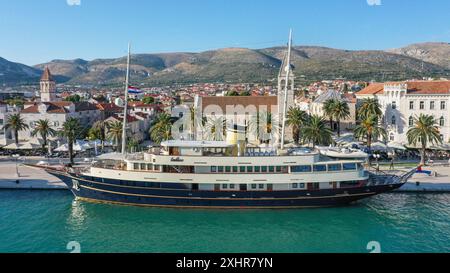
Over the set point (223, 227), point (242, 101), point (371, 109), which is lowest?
point (223, 227)

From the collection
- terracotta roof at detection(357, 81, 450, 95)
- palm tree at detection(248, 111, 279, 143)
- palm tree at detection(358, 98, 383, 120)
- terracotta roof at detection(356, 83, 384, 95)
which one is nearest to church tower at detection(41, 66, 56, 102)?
palm tree at detection(248, 111, 279, 143)

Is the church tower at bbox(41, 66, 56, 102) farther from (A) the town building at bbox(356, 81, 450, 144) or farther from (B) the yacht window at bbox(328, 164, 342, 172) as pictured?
(B) the yacht window at bbox(328, 164, 342, 172)

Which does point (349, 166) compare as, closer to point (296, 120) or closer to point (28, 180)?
point (296, 120)

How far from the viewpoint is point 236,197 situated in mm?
26000

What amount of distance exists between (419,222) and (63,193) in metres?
25.7

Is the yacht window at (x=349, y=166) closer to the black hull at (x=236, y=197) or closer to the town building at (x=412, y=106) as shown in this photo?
the black hull at (x=236, y=197)

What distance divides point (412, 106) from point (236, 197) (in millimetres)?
27525

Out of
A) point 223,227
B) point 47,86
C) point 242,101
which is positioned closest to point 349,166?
point 223,227

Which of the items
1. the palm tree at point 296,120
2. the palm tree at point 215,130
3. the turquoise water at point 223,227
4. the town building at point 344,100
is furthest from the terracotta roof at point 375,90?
the turquoise water at point 223,227

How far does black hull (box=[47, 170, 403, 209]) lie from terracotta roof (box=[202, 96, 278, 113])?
3030cm

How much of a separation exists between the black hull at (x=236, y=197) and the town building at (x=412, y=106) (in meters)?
18.9

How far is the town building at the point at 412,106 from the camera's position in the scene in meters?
41.8

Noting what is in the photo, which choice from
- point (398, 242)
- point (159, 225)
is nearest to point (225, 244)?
point (159, 225)

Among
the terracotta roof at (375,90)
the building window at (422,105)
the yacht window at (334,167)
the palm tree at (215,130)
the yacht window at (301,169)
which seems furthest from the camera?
the terracotta roof at (375,90)
